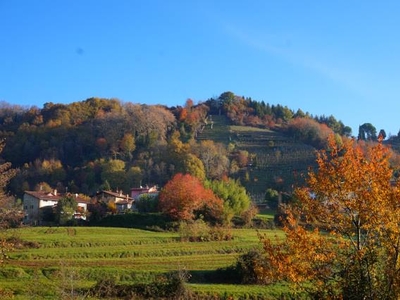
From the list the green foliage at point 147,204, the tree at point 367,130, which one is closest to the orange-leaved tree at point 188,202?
the green foliage at point 147,204

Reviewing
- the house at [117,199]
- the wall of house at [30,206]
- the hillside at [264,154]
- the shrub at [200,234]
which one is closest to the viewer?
the shrub at [200,234]

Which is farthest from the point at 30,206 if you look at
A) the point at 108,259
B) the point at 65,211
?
the point at 108,259

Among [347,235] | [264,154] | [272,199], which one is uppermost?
[264,154]

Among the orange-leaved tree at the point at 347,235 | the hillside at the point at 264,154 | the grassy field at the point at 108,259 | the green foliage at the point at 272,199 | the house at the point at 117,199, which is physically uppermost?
the hillside at the point at 264,154

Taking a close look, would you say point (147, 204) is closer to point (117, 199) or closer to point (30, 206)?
point (117, 199)

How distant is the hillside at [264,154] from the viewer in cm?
11112

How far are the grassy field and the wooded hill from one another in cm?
4739

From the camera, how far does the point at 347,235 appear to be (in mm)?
12859

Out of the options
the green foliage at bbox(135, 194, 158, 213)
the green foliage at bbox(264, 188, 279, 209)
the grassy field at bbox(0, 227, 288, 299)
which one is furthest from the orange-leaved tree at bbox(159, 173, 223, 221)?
the green foliage at bbox(264, 188, 279, 209)

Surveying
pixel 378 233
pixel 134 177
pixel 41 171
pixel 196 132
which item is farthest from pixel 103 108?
pixel 378 233

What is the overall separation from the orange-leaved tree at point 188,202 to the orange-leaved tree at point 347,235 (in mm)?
52918

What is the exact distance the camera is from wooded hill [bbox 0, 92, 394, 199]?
388 ft

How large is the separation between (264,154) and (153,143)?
111 feet

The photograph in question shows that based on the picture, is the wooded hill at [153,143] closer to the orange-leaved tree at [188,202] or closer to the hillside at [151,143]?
the hillside at [151,143]
